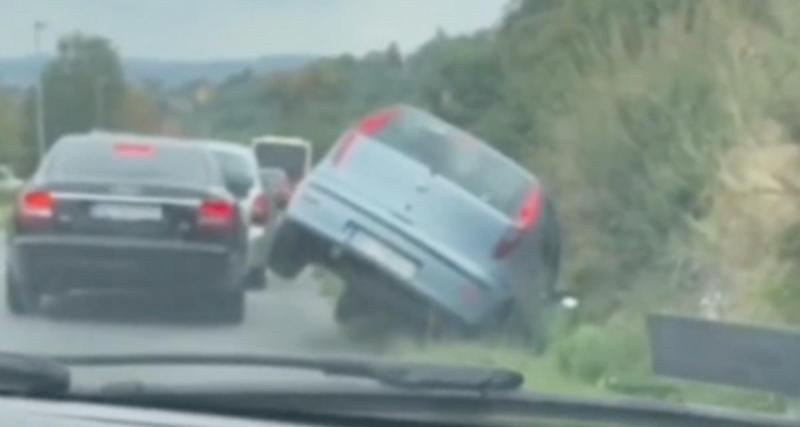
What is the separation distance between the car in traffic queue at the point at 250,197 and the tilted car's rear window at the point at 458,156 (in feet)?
1.07

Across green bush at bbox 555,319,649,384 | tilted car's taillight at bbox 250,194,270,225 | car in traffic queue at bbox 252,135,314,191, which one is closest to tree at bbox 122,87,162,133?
car in traffic queue at bbox 252,135,314,191

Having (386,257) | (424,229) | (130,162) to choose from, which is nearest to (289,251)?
(386,257)

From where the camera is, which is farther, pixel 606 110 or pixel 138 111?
pixel 606 110

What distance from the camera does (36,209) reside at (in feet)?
19.6

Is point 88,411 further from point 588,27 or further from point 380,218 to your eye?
point 588,27

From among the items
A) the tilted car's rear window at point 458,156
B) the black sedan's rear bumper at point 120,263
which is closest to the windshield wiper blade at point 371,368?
the black sedan's rear bumper at point 120,263

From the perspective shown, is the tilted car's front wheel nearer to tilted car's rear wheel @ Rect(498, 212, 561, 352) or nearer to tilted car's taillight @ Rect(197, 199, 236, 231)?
tilted car's taillight @ Rect(197, 199, 236, 231)

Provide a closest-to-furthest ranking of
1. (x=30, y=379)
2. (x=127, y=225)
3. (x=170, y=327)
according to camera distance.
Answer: (x=30, y=379) < (x=170, y=327) < (x=127, y=225)

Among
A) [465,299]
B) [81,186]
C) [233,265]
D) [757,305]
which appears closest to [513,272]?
[465,299]

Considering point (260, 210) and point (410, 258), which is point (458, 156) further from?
point (260, 210)

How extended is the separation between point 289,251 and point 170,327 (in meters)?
0.57

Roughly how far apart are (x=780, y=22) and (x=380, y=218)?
4.26 metres

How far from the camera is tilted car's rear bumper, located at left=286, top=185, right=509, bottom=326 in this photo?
19.9 ft

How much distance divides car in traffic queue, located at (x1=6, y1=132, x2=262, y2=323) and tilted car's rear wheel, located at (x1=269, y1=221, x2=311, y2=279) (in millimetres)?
101
